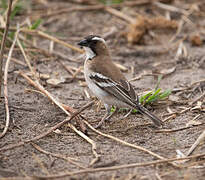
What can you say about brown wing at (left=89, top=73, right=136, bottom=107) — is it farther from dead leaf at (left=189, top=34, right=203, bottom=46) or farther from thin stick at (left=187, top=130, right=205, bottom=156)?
dead leaf at (left=189, top=34, right=203, bottom=46)

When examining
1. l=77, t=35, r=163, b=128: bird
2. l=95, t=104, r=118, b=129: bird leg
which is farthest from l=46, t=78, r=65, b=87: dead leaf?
l=95, t=104, r=118, b=129: bird leg

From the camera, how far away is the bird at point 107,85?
527 cm

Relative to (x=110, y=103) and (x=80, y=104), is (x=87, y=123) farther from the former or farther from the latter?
(x=80, y=104)

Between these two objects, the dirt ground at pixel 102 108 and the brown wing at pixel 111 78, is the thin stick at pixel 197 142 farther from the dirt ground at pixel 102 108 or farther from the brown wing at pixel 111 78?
the brown wing at pixel 111 78

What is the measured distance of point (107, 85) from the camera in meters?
5.47

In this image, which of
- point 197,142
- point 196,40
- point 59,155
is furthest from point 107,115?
point 196,40

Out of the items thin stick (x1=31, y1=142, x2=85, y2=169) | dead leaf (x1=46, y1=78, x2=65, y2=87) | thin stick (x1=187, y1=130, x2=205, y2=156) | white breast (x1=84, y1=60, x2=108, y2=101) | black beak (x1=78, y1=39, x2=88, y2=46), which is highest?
black beak (x1=78, y1=39, x2=88, y2=46)

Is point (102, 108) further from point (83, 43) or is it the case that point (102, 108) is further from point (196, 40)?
point (196, 40)

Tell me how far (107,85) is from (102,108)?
698 millimetres

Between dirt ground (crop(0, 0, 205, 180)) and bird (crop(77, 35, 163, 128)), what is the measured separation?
0.85ft

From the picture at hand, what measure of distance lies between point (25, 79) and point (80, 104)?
1.30m

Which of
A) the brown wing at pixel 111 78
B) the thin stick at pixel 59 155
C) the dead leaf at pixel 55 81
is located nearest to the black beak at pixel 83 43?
the brown wing at pixel 111 78

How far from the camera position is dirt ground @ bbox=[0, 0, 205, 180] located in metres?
4.20

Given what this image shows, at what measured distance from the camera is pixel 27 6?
9586 mm
